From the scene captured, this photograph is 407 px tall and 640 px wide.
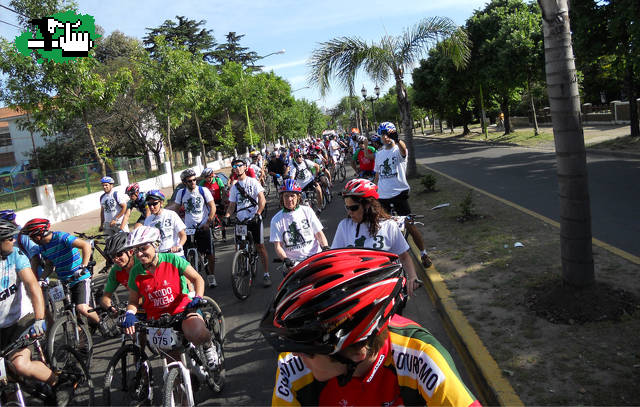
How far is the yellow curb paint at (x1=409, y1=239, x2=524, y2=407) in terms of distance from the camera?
12.5ft

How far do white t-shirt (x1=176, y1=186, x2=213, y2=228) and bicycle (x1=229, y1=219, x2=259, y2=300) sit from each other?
1.91 feet

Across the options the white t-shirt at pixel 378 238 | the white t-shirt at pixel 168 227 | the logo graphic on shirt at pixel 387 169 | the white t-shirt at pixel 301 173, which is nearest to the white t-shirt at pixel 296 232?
the white t-shirt at pixel 378 238

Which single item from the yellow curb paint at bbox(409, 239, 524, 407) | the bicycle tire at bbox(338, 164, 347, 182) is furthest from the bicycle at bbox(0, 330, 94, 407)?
the bicycle tire at bbox(338, 164, 347, 182)

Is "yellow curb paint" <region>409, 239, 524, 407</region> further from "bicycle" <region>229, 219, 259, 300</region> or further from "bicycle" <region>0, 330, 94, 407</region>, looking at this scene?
"bicycle" <region>0, 330, 94, 407</region>

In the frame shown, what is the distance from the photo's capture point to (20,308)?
4.75 metres

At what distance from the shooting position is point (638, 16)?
14.7m

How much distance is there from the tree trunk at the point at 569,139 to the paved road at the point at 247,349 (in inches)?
65.6

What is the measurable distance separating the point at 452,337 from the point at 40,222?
510cm

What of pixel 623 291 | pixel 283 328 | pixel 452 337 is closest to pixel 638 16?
pixel 623 291

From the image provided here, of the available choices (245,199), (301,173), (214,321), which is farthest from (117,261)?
(301,173)

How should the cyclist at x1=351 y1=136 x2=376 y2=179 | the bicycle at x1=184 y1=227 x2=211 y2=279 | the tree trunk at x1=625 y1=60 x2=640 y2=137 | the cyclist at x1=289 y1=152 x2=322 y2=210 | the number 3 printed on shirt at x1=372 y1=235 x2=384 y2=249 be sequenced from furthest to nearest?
the tree trunk at x1=625 y1=60 x2=640 y2=137, the cyclist at x1=289 y1=152 x2=322 y2=210, the cyclist at x1=351 y1=136 x2=376 y2=179, the bicycle at x1=184 y1=227 x2=211 y2=279, the number 3 printed on shirt at x1=372 y1=235 x2=384 y2=249

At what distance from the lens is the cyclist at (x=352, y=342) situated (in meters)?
1.51

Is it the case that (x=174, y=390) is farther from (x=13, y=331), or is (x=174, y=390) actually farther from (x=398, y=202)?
(x=398, y=202)

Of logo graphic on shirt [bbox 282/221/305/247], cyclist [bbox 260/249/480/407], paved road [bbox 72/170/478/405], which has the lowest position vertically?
paved road [bbox 72/170/478/405]
